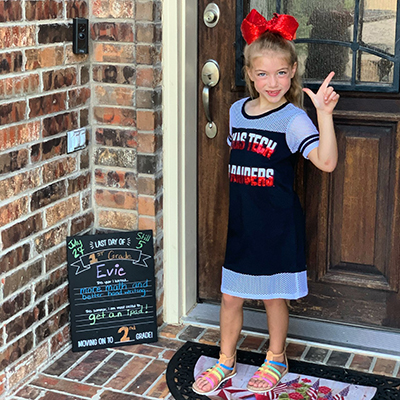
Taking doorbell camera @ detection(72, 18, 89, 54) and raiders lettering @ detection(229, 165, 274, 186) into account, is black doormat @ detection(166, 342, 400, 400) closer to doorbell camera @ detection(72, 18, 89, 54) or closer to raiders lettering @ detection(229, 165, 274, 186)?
raiders lettering @ detection(229, 165, 274, 186)

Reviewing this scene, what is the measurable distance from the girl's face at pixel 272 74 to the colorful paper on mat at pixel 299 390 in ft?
3.65

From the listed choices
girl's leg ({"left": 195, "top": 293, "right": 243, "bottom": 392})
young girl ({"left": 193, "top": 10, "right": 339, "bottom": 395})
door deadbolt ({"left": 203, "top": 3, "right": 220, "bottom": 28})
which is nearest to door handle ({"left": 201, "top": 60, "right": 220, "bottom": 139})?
door deadbolt ({"left": 203, "top": 3, "right": 220, "bottom": 28})

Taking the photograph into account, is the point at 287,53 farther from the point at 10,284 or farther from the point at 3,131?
the point at 10,284

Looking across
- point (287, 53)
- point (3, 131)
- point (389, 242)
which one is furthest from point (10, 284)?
point (389, 242)

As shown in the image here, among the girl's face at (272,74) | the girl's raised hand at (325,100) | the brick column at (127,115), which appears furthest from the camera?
the brick column at (127,115)

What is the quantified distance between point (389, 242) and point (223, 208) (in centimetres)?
76

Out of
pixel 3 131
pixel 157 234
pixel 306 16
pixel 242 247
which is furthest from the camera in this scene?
pixel 157 234

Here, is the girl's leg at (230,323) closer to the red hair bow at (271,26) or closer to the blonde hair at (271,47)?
the blonde hair at (271,47)

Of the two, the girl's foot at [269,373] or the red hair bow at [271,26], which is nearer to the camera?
the red hair bow at [271,26]

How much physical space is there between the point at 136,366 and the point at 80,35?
1387 millimetres

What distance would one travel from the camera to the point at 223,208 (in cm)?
326

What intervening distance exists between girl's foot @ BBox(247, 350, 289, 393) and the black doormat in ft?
0.27

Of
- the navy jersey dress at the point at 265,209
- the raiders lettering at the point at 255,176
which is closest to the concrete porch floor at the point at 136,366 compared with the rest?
the navy jersey dress at the point at 265,209

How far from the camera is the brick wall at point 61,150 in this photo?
2.58 metres
